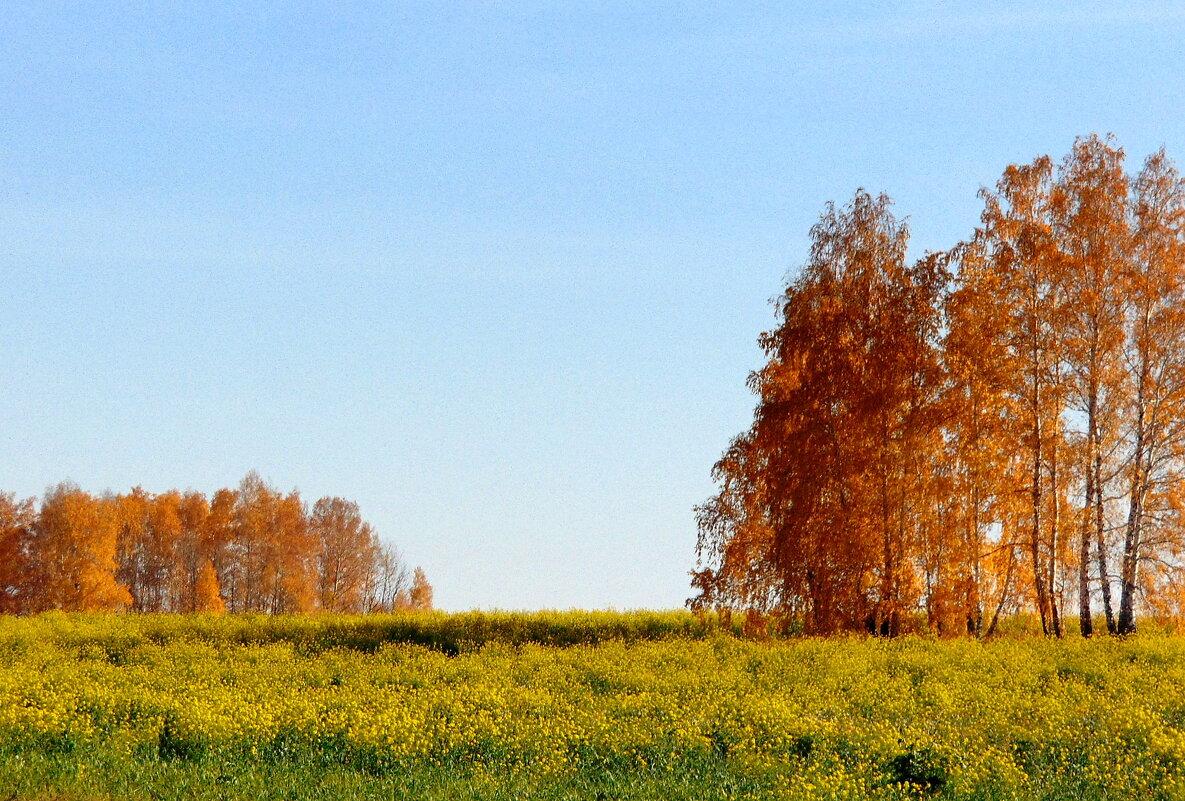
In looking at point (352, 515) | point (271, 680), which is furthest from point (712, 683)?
point (352, 515)

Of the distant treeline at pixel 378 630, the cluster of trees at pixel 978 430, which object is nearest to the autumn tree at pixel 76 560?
the distant treeline at pixel 378 630

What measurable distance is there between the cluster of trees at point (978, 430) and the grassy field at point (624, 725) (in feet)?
11.9

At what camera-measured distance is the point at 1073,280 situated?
30125 mm

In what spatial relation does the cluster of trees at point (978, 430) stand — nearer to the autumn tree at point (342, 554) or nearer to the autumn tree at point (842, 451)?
the autumn tree at point (842, 451)

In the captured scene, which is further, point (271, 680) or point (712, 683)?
point (271, 680)

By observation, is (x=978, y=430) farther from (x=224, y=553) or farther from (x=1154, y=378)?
(x=224, y=553)

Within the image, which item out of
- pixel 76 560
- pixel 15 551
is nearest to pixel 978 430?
pixel 76 560

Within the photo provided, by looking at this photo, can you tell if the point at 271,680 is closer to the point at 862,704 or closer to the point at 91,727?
the point at 91,727

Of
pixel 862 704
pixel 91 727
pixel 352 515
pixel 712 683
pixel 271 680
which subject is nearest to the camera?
pixel 91 727

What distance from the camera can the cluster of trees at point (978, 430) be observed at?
28.8 metres

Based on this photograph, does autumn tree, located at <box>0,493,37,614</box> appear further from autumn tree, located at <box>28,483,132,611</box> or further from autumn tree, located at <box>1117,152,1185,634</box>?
autumn tree, located at <box>1117,152,1185,634</box>

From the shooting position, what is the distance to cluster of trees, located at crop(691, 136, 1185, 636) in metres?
28.8

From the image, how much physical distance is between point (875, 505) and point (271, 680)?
16133 mm

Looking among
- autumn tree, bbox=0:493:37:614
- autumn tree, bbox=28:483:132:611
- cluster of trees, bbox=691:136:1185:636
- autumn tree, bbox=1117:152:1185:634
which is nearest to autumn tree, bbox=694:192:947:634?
cluster of trees, bbox=691:136:1185:636
